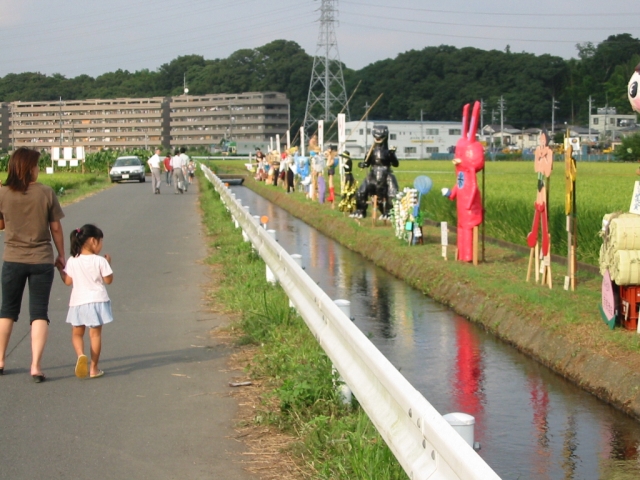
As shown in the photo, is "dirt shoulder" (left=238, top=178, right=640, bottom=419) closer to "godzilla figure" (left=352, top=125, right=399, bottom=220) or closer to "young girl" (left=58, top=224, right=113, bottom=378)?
"godzilla figure" (left=352, top=125, right=399, bottom=220)

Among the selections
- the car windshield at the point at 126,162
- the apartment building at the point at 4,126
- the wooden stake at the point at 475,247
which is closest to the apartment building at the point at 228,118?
the apartment building at the point at 4,126

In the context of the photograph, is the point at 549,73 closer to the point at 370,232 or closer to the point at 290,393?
the point at 370,232

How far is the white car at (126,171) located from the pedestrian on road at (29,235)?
4342 centimetres

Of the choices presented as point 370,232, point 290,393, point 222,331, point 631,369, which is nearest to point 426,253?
point 370,232

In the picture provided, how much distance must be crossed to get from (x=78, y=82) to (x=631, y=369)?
134 metres

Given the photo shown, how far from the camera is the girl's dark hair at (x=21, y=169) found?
681 cm

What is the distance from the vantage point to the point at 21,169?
6816 millimetres

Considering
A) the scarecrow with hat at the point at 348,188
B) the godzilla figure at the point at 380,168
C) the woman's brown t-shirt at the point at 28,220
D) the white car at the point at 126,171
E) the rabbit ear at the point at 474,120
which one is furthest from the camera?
the white car at the point at 126,171

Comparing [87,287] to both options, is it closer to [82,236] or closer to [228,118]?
[82,236]

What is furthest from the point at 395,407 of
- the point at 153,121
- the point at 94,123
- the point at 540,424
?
the point at 153,121

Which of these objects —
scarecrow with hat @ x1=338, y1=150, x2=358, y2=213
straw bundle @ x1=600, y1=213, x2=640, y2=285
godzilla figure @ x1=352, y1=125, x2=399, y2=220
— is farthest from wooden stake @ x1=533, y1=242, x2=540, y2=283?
scarecrow with hat @ x1=338, y1=150, x2=358, y2=213

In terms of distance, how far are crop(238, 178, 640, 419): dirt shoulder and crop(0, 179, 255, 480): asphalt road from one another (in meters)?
2.83

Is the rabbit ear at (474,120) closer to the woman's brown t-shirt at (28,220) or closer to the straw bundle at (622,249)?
the straw bundle at (622,249)

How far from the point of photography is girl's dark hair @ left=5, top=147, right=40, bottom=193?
6812mm
